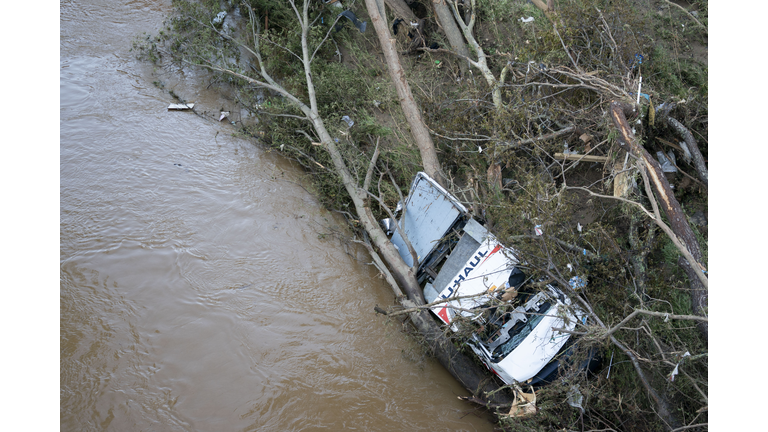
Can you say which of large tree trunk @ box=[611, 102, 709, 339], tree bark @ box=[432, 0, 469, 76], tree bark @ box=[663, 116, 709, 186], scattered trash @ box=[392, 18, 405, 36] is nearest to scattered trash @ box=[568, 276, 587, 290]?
large tree trunk @ box=[611, 102, 709, 339]

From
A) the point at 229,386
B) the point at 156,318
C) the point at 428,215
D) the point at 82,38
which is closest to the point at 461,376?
the point at 428,215

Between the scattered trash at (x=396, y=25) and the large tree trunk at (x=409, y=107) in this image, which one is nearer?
the large tree trunk at (x=409, y=107)

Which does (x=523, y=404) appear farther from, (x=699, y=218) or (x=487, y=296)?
(x=699, y=218)

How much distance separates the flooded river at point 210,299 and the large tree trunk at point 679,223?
2320 mm

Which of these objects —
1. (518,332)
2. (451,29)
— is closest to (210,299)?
(518,332)

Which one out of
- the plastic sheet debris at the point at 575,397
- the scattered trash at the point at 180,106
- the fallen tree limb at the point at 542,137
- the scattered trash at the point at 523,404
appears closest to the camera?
the plastic sheet debris at the point at 575,397

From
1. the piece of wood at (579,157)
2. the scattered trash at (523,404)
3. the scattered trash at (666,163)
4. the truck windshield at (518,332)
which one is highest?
the scattered trash at (666,163)

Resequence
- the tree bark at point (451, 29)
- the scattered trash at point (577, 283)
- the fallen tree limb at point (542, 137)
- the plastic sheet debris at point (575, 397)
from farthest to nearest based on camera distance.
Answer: the tree bark at point (451, 29), the fallen tree limb at point (542, 137), the scattered trash at point (577, 283), the plastic sheet debris at point (575, 397)

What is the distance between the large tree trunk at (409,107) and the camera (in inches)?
238

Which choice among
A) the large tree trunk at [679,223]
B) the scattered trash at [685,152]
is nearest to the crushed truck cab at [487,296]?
the large tree trunk at [679,223]

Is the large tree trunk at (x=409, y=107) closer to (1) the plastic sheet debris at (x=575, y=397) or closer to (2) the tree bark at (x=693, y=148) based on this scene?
(2) the tree bark at (x=693, y=148)

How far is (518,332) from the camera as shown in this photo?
470 centimetres

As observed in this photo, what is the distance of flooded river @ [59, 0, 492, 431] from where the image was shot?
449 centimetres

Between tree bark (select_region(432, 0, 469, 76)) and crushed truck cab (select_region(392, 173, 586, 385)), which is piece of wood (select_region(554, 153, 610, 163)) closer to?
crushed truck cab (select_region(392, 173, 586, 385))
